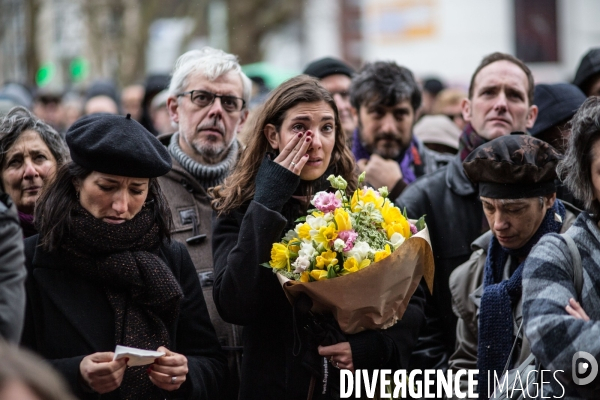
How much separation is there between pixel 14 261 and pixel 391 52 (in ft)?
104

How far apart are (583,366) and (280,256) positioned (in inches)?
52.1

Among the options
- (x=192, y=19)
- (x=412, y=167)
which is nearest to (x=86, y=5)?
(x=192, y=19)

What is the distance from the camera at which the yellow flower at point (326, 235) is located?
390 centimetres

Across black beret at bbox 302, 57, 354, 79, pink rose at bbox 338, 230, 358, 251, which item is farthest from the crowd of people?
black beret at bbox 302, 57, 354, 79

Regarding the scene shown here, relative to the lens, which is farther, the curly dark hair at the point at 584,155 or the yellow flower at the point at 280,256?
the yellow flower at the point at 280,256

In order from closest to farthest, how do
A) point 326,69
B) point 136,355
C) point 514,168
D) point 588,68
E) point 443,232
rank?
point 136,355 < point 514,168 < point 443,232 < point 588,68 < point 326,69

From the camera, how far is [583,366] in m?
3.31

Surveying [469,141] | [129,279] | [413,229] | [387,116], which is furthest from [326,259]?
[387,116]

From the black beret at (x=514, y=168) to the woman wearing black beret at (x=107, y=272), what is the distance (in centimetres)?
148

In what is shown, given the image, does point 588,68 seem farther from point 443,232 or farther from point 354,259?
point 354,259

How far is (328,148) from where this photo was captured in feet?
14.5

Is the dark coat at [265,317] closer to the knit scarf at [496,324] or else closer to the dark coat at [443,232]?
the knit scarf at [496,324]

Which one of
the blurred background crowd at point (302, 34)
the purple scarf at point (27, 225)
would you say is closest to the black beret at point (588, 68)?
the purple scarf at point (27, 225)

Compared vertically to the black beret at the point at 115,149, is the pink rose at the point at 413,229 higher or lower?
lower
